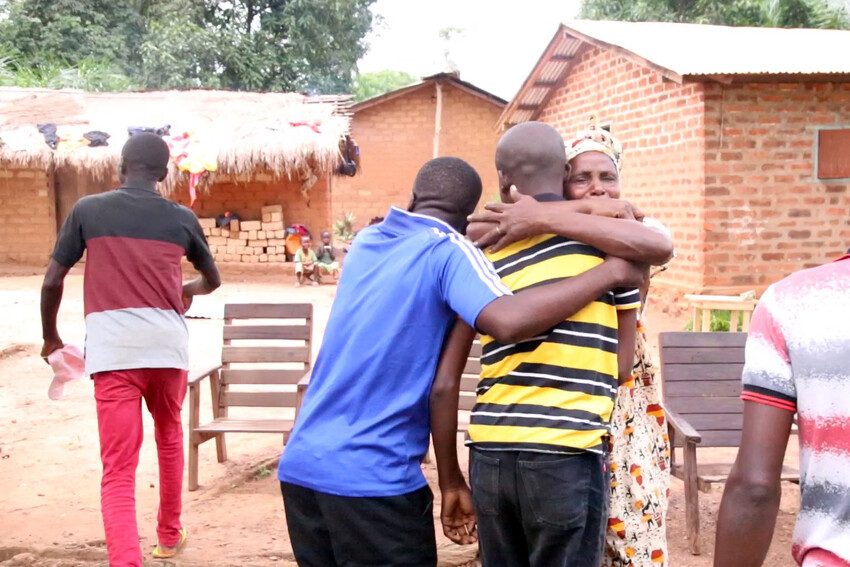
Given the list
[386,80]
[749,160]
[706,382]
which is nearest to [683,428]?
[706,382]

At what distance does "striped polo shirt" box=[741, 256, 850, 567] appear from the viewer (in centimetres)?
135

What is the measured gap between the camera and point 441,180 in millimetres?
2221

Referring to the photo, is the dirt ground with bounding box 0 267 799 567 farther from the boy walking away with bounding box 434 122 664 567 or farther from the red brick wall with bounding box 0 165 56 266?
the red brick wall with bounding box 0 165 56 266

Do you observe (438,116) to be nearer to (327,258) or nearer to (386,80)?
(327,258)

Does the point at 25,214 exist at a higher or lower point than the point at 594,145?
lower

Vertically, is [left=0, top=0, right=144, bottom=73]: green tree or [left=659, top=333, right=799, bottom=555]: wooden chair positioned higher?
[left=0, top=0, right=144, bottom=73]: green tree

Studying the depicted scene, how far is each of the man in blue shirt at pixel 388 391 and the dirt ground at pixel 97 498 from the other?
197 cm

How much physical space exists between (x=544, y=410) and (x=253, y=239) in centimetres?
1444

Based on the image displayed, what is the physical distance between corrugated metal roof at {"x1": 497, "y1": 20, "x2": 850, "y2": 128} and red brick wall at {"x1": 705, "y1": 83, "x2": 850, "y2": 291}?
439 mm

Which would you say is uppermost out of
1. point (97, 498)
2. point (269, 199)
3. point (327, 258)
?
point (269, 199)

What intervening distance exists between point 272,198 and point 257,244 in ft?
2.94

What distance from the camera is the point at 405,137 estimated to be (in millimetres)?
18938

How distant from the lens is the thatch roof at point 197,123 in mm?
15016

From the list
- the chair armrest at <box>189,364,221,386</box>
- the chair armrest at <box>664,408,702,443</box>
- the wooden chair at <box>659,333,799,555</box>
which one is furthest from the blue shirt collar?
the chair armrest at <box>189,364,221,386</box>
